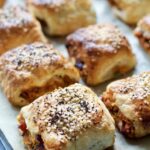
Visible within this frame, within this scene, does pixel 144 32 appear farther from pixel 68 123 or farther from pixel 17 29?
pixel 68 123

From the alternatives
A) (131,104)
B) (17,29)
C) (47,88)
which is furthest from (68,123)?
(17,29)

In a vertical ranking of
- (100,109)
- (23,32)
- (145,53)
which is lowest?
(145,53)

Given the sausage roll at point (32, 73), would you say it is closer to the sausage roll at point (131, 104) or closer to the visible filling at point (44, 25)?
the sausage roll at point (131, 104)

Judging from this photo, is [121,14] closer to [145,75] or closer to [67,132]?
[145,75]

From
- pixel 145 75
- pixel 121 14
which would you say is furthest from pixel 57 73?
pixel 121 14

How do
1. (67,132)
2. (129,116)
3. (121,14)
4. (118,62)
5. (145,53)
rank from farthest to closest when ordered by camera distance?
1. (121,14)
2. (145,53)
3. (118,62)
4. (129,116)
5. (67,132)

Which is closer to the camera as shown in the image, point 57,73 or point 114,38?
point 57,73
